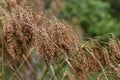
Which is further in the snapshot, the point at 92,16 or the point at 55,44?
the point at 92,16

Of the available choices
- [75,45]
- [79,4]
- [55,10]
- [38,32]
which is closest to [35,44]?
[38,32]

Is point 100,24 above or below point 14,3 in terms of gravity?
below

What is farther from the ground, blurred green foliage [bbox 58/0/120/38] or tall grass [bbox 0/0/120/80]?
tall grass [bbox 0/0/120/80]

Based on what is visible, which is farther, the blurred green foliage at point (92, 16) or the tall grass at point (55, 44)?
the blurred green foliage at point (92, 16)

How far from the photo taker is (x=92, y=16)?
35.1ft

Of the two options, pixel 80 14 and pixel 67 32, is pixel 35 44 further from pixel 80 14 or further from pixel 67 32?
pixel 80 14

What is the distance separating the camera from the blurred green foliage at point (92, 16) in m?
10.3

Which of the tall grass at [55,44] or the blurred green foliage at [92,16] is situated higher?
the tall grass at [55,44]

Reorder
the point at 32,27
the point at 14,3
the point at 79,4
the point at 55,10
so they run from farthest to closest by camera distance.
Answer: the point at 79,4 < the point at 55,10 < the point at 14,3 < the point at 32,27

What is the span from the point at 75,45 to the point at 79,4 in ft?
26.2

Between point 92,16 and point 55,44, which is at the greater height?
point 55,44

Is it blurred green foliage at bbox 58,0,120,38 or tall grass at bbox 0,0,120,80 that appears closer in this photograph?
tall grass at bbox 0,0,120,80

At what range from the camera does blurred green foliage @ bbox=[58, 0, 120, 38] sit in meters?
10.3

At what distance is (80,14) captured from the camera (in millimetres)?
10469
